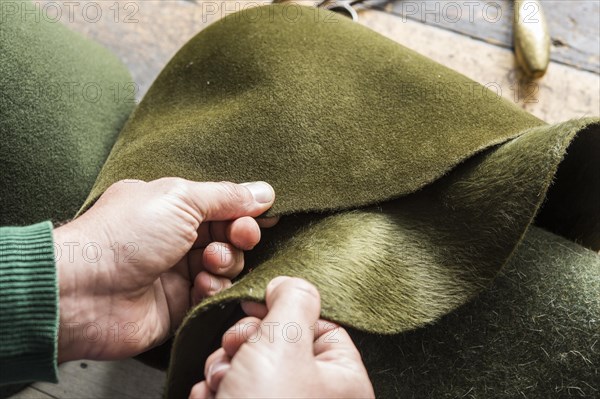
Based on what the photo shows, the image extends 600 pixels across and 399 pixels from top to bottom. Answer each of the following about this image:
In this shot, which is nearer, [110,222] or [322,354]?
[322,354]

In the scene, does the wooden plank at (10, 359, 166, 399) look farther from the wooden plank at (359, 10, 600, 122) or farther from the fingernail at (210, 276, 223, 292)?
the wooden plank at (359, 10, 600, 122)

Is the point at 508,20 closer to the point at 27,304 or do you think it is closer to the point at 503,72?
the point at 503,72

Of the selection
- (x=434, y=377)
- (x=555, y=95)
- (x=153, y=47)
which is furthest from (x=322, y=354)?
(x=153, y=47)

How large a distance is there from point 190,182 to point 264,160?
0.36ft

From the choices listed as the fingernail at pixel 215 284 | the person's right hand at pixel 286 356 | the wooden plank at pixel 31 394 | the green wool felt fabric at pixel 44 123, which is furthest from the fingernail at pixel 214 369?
the wooden plank at pixel 31 394

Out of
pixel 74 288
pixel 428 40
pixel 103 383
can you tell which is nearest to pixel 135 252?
pixel 74 288

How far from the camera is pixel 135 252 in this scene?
0.70 meters

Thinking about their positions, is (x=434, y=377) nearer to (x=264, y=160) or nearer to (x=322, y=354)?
(x=322, y=354)

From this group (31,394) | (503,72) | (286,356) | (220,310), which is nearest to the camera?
(286,356)

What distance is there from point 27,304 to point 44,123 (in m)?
0.35

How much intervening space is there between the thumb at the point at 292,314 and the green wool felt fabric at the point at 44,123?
0.46m

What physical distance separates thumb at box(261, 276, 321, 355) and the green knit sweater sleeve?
0.26m

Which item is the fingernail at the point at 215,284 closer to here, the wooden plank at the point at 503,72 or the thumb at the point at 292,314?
the thumb at the point at 292,314

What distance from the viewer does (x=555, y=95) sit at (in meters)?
1.15
